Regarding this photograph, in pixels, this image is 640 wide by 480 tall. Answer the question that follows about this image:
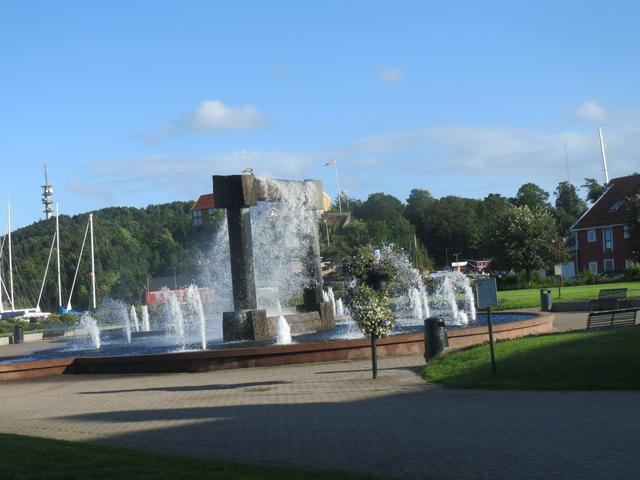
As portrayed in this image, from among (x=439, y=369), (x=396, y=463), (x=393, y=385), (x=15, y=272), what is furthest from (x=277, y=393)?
(x=15, y=272)

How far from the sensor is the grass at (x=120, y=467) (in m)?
8.11

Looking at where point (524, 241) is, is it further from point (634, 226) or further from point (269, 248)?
point (269, 248)

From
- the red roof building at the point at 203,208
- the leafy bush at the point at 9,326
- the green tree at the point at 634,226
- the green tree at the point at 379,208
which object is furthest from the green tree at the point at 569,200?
the leafy bush at the point at 9,326

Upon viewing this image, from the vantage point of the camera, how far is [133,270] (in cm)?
11944

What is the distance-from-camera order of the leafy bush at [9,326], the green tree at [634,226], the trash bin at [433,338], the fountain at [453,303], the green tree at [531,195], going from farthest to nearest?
the green tree at [531,195] < the green tree at [634,226] < the leafy bush at [9,326] < the fountain at [453,303] < the trash bin at [433,338]

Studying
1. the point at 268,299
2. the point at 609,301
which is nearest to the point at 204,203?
the point at 268,299

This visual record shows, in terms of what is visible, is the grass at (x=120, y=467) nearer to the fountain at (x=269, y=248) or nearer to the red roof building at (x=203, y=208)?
the fountain at (x=269, y=248)

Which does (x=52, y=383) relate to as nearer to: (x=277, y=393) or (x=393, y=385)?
(x=277, y=393)

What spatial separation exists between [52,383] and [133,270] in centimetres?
10004

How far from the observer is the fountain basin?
21.3 m

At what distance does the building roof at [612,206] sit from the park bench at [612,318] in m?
59.5

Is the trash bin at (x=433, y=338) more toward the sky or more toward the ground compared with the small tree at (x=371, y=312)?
more toward the ground

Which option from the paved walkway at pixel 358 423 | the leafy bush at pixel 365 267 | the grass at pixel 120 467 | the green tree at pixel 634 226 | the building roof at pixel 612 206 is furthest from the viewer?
the building roof at pixel 612 206

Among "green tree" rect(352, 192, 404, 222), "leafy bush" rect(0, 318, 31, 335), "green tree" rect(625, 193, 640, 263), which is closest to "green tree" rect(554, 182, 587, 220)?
"green tree" rect(352, 192, 404, 222)
